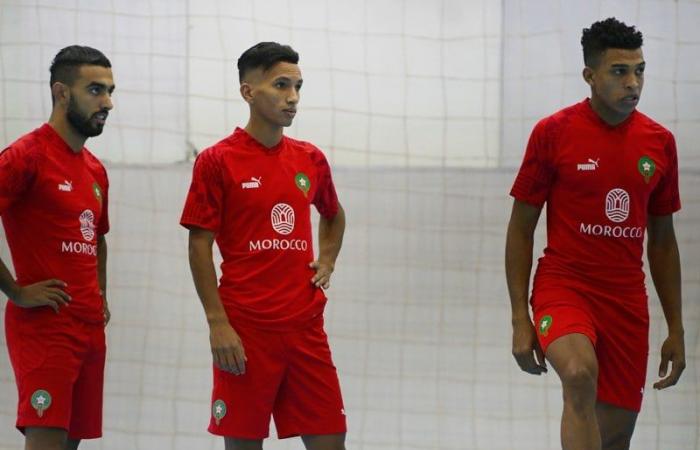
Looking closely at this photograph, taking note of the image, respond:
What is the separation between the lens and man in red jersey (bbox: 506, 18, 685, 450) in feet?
14.5

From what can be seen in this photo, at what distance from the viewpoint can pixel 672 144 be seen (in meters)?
4.57

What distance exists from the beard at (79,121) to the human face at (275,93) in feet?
2.08

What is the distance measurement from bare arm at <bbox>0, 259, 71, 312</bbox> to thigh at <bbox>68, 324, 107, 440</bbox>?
201 millimetres

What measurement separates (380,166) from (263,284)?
2.32 meters

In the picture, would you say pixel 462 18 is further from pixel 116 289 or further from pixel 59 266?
pixel 59 266

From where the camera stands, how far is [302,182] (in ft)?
15.3

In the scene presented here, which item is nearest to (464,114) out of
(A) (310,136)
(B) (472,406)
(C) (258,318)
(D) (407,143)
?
(D) (407,143)

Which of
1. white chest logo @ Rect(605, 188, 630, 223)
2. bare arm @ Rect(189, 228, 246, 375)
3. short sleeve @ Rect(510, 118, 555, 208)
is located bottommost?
bare arm @ Rect(189, 228, 246, 375)

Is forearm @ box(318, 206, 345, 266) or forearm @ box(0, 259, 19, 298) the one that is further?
forearm @ box(318, 206, 345, 266)

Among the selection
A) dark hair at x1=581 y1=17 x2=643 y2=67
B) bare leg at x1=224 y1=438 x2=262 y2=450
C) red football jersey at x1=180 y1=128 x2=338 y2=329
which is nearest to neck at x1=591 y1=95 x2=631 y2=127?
dark hair at x1=581 y1=17 x2=643 y2=67

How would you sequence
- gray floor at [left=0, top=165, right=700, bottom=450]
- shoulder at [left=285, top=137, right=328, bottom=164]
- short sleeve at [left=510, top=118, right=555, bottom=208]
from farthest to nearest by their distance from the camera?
gray floor at [left=0, top=165, right=700, bottom=450] → shoulder at [left=285, top=137, right=328, bottom=164] → short sleeve at [left=510, top=118, right=555, bottom=208]

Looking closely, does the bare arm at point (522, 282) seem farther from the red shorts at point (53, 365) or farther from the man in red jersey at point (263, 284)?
the red shorts at point (53, 365)

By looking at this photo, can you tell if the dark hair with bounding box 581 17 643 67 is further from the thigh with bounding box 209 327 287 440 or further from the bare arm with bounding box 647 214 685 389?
the thigh with bounding box 209 327 287 440

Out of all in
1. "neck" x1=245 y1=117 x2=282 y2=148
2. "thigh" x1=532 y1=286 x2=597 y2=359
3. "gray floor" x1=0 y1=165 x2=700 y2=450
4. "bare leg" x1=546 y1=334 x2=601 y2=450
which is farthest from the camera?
"gray floor" x1=0 y1=165 x2=700 y2=450
